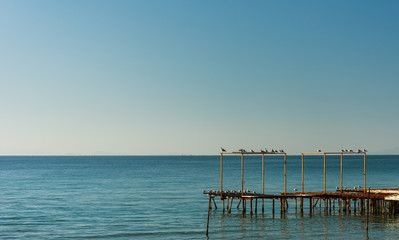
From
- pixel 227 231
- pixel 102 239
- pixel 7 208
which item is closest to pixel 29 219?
pixel 7 208

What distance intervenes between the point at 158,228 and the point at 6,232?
13.6m

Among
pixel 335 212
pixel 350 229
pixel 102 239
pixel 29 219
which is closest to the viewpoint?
pixel 102 239

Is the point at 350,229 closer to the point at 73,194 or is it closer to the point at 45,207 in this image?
the point at 45,207

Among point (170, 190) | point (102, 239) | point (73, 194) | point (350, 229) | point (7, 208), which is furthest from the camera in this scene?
point (170, 190)

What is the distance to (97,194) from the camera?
254ft

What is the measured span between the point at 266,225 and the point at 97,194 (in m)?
40.8

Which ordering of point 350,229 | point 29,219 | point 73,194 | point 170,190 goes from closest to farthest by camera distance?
point 350,229
point 29,219
point 73,194
point 170,190

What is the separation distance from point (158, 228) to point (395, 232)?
21001 mm

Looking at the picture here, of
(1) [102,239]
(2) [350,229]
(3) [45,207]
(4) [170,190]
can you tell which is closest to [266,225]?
(2) [350,229]

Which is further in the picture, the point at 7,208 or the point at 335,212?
the point at 7,208

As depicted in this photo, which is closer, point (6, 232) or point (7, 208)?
point (6, 232)

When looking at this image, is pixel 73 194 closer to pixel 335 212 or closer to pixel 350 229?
pixel 335 212

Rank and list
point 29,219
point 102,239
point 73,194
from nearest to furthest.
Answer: point 102,239, point 29,219, point 73,194

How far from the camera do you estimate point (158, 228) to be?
144 ft
